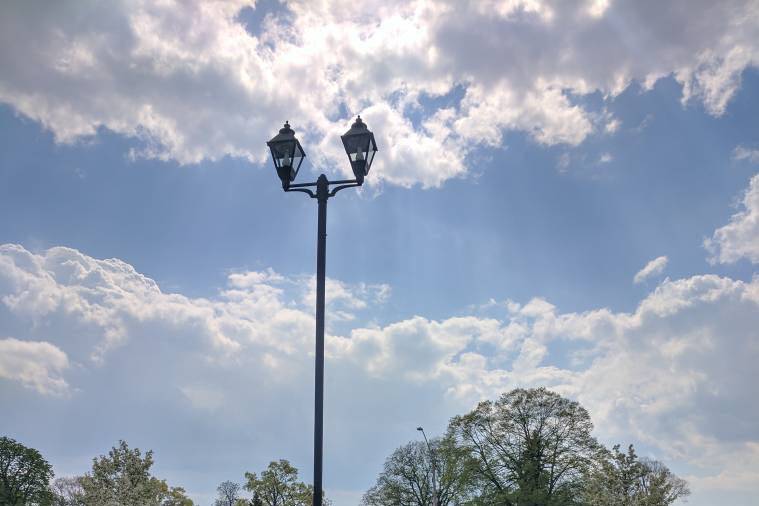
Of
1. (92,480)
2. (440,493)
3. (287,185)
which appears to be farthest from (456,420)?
(287,185)

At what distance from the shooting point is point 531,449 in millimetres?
53062

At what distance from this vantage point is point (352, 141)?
12.0m

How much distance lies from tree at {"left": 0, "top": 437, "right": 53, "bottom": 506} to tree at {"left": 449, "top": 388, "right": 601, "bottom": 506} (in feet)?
134

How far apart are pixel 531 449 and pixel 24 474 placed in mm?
48157

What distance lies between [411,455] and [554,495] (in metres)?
28.1

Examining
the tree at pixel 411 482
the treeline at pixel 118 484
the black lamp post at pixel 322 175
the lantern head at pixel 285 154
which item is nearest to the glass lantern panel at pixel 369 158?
the black lamp post at pixel 322 175

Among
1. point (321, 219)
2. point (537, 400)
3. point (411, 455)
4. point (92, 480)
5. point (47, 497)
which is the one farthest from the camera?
point (411, 455)

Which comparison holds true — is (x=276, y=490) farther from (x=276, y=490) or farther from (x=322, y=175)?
(x=322, y=175)

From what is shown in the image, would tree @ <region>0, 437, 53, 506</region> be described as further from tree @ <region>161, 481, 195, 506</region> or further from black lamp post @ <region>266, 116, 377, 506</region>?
black lamp post @ <region>266, 116, 377, 506</region>

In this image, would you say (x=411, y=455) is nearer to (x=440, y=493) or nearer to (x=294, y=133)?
(x=440, y=493)

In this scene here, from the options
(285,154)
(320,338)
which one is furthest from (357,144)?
(320,338)

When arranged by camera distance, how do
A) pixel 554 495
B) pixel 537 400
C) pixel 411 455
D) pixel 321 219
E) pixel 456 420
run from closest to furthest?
1. pixel 321 219
2. pixel 554 495
3. pixel 537 400
4. pixel 456 420
5. pixel 411 455

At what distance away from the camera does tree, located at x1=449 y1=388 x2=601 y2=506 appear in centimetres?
5112

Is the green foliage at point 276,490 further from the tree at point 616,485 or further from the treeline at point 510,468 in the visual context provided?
the tree at point 616,485
